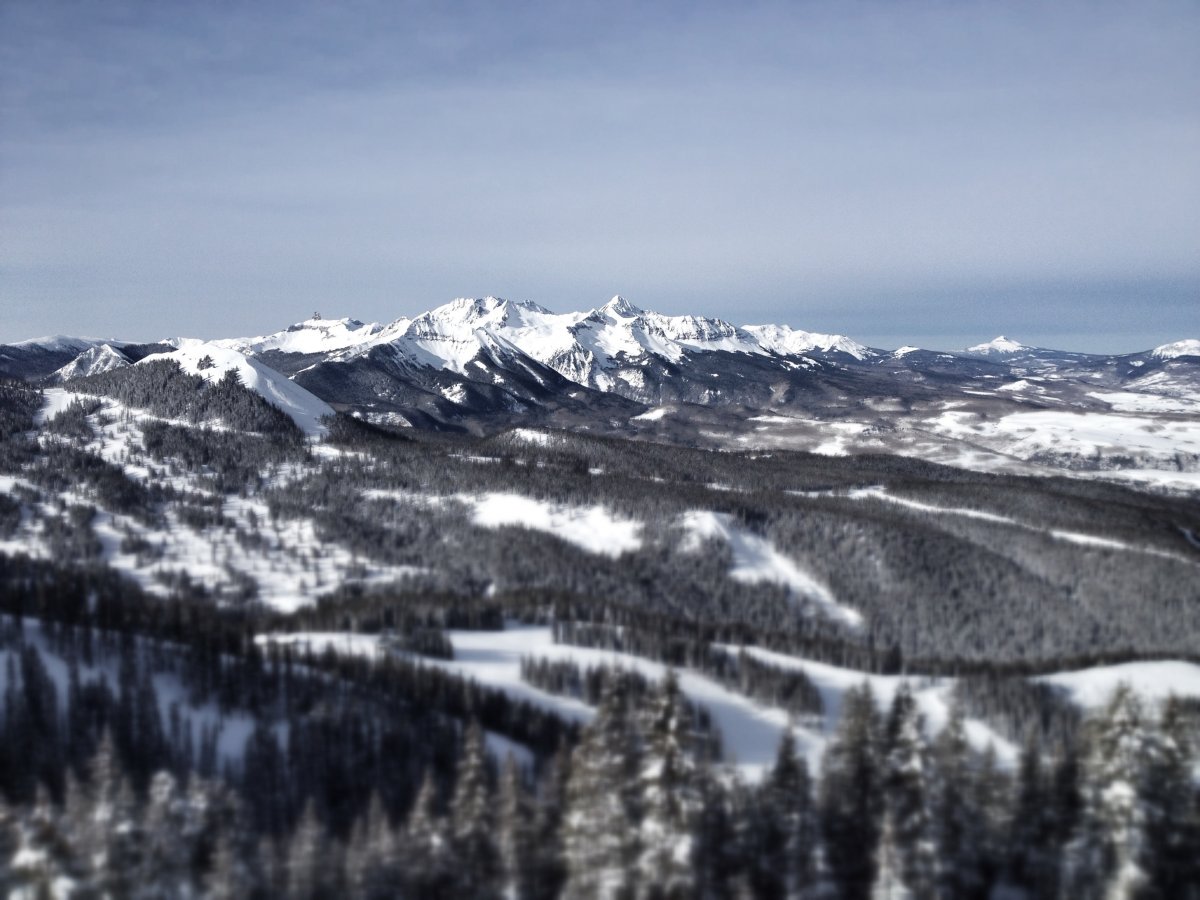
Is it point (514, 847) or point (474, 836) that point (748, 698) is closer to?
point (514, 847)

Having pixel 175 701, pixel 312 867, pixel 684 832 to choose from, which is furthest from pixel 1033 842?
pixel 175 701

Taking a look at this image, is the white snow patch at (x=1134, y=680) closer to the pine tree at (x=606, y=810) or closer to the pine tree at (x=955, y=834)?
the pine tree at (x=955, y=834)

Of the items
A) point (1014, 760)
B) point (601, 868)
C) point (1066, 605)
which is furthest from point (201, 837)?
point (1066, 605)

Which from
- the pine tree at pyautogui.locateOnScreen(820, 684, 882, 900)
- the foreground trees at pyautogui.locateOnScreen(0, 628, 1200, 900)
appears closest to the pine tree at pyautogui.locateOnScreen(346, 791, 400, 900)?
the foreground trees at pyautogui.locateOnScreen(0, 628, 1200, 900)

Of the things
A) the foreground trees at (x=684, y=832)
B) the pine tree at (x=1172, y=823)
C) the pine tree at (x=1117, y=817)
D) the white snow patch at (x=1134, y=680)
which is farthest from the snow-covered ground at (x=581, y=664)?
the white snow patch at (x=1134, y=680)

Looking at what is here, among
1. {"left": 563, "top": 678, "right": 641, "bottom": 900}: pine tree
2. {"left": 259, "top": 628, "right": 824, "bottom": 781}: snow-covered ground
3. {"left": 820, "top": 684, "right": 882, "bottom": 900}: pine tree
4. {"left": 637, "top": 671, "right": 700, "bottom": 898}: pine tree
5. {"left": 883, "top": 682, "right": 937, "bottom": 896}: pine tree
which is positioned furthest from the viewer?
{"left": 259, "top": 628, "right": 824, "bottom": 781}: snow-covered ground


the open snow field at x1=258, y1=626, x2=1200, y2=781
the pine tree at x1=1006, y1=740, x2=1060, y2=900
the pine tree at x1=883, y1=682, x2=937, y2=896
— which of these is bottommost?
the open snow field at x1=258, y1=626, x2=1200, y2=781

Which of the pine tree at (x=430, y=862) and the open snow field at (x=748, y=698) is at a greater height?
the pine tree at (x=430, y=862)

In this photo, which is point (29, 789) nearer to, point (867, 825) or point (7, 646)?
point (7, 646)

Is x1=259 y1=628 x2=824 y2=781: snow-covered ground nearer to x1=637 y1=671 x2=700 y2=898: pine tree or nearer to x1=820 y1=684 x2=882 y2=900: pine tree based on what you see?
x1=820 y1=684 x2=882 y2=900: pine tree

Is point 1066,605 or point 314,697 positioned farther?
point 1066,605

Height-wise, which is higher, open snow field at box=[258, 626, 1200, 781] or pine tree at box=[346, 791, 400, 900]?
pine tree at box=[346, 791, 400, 900]
